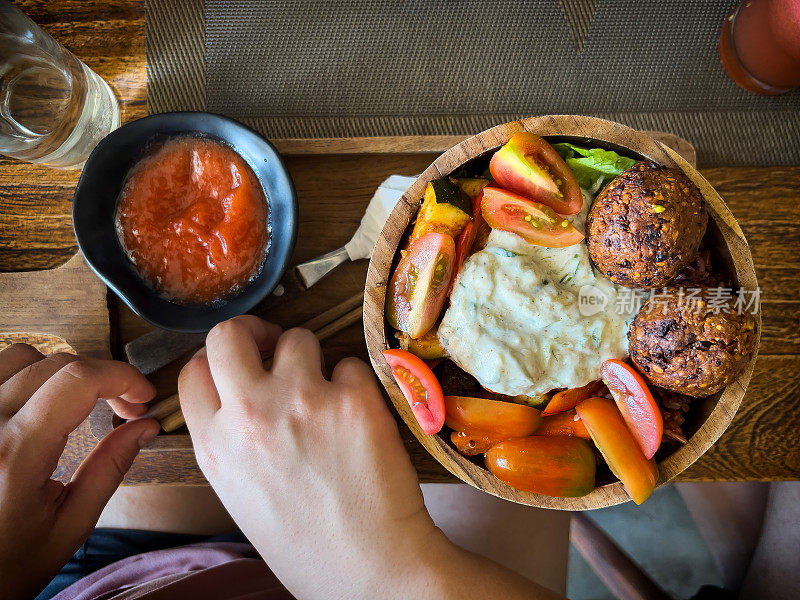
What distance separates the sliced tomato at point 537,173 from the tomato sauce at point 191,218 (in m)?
0.55

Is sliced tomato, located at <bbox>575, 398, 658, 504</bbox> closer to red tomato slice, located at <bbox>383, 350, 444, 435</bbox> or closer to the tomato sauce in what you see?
red tomato slice, located at <bbox>383, 350, 444, 435</bbox>

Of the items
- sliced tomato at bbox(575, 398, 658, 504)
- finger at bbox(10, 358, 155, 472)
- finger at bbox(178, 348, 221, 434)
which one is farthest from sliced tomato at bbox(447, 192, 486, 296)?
finger at bbox(10, 358, 155, 472)

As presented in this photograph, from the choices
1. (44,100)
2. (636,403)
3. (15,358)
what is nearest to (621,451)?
(636,403)

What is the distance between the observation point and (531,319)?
1.15 metres

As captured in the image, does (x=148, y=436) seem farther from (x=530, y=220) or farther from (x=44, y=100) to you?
(x=530, y=220)

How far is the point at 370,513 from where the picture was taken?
1.11 m

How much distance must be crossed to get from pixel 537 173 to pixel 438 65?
0.64m

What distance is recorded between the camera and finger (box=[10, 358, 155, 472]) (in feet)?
3.79

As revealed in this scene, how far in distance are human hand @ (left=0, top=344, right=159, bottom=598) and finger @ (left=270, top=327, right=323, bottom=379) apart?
0.38 metres

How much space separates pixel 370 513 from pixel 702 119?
4.34 ft

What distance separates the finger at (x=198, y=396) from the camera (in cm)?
120

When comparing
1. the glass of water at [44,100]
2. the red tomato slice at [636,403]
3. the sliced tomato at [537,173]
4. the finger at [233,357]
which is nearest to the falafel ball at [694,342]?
the red tomato slice at [636,403]

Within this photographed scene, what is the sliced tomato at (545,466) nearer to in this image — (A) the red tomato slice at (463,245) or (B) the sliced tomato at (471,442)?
(B) the sliced tomato at (471,442)

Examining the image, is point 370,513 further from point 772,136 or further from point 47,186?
point 772,136
